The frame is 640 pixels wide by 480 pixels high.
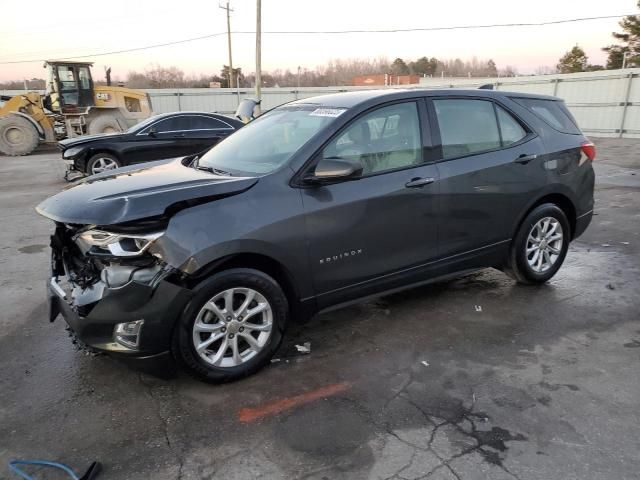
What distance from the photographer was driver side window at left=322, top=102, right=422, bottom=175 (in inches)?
144

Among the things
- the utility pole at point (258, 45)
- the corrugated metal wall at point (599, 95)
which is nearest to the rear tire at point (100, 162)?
the corrugated metal wall at point (599, 95)

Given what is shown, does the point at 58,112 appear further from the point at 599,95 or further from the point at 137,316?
the point at 599,95

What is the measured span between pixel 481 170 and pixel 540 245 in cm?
113

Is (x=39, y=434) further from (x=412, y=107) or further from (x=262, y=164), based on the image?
(x=412, y=107)

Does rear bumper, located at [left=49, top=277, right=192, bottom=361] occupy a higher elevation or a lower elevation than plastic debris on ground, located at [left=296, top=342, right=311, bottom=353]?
higher

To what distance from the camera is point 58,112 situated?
59.5ft

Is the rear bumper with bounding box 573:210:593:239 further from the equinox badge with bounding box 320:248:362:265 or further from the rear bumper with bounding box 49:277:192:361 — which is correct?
the rear bumper with bounding box 49:277:192:361

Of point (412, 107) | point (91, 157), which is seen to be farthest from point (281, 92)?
point (412, 107)

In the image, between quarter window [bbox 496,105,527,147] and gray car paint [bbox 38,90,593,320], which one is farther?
quarter window [bbox 496,105,527,147]

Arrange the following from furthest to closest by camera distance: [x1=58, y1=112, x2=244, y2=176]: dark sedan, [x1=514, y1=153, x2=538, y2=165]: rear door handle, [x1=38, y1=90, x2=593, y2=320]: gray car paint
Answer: [x1=58, y1=112, x2=244, y2=176]: dark sedan
[x1=514, y1=153, x2=538, y2=165]: rear door handle
[x1=38, y1=90, x2=593, y2=320]: gray car paint

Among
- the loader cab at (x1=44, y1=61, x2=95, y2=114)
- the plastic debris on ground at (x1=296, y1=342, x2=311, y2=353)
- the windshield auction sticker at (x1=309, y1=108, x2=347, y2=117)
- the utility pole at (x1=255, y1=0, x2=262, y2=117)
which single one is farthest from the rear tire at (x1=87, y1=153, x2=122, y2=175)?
the utility pole at (x1=255, y1=0, x2=262, y2=117)

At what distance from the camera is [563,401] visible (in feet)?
10.0

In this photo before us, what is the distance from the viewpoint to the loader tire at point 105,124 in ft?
60.6

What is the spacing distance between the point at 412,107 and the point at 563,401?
7.66ft
